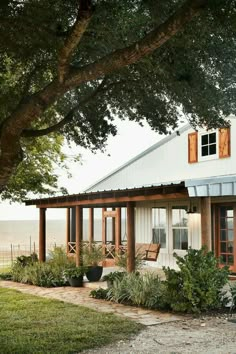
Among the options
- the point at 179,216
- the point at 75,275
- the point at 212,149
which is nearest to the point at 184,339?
the point at 75,275

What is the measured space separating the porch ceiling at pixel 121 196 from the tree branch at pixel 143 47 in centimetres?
574

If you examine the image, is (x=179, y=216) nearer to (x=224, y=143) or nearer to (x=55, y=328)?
(x=224, y=143)

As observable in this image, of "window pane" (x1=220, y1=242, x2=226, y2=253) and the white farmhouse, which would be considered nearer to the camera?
the white farmhouse

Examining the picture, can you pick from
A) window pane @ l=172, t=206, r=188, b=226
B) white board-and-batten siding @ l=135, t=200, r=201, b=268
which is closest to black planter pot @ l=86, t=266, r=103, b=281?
white board-and-batten siding @ l=135, t=200, r=201, b=268

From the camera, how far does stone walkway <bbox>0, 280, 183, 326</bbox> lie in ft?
30.0

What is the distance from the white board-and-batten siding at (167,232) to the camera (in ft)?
52.7

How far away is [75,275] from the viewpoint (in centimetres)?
1374

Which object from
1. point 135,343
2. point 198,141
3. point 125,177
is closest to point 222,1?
point 135,343

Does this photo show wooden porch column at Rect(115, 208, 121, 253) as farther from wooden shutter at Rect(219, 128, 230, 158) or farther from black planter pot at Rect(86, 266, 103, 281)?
wooden shutter at Rect(219, 128, 230, 158)

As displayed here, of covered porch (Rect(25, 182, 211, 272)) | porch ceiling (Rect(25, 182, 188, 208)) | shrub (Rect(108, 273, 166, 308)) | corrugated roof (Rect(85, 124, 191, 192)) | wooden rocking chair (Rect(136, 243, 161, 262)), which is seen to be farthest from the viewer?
corrugated roof (Rect(85, 124, 191, 192))

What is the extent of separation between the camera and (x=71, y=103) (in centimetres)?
956

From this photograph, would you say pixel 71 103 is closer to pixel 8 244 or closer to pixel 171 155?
pixel 171 155

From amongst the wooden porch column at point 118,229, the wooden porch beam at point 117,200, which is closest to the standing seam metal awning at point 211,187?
the wooden porch beam at point 117,200

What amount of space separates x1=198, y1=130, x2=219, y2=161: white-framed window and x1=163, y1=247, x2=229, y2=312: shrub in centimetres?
615
